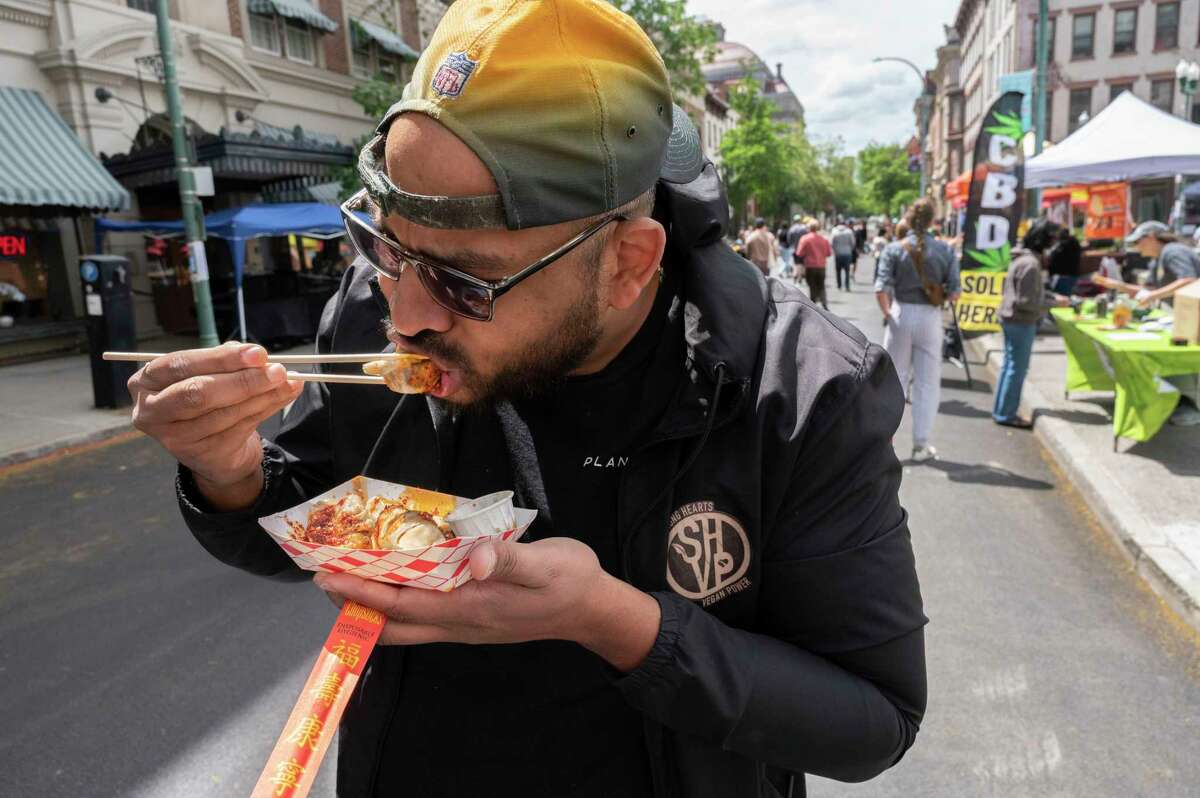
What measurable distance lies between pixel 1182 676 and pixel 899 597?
335cm

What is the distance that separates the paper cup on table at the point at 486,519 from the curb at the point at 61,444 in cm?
833

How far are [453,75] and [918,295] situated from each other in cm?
699

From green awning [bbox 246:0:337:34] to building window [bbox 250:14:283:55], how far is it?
30 centimetres

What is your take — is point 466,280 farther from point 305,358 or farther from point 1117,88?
point 1117,88

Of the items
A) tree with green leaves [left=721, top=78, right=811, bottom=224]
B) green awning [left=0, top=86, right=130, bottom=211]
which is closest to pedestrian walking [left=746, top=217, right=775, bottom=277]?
green awning [left=0, top=86, right=130, bottom=211]

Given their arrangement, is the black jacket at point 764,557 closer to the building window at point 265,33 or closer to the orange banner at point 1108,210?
the building window at point 265,33

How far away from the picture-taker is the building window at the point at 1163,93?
4303 centimetres

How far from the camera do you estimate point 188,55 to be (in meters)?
15.3

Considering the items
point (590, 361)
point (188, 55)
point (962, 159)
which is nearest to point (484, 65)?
point (590, 361)

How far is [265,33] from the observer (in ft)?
58.5

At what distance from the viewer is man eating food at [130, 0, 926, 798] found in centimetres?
114

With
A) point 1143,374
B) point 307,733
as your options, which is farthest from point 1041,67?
point 307,733

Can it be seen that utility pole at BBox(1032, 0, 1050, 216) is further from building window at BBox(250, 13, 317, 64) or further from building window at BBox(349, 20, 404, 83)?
building window at BBox(250, 13, 317, 64)

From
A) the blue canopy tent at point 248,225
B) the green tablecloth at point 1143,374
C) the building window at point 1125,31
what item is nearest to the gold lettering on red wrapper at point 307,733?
the green tablecloth at point 1143,374
